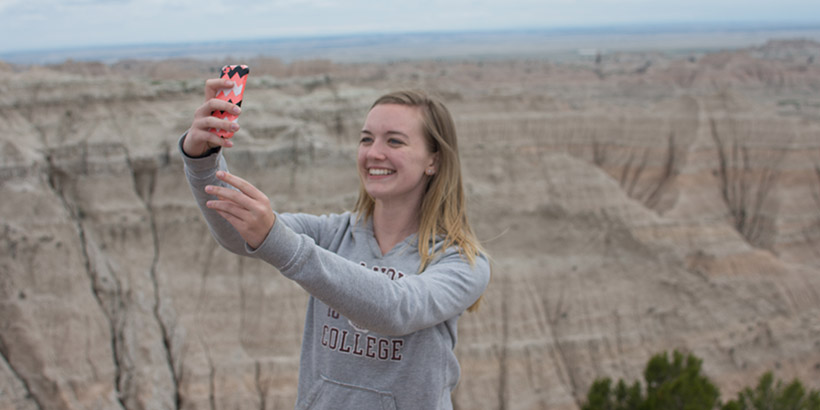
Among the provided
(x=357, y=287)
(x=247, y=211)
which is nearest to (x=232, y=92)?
(x=247, y=211)

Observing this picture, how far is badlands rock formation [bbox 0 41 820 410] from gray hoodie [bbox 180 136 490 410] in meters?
9.48

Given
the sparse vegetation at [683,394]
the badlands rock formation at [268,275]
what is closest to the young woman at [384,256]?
the badlands rock formation at [268,275]

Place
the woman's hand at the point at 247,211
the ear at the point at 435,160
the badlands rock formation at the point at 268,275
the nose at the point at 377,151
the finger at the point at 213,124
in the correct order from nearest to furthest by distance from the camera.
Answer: the woman's hand at the point at 247,211 → the finger at the point at 213,124 → the nose at the point at 377,151 → the ear at the point at 435,160 → the badlands rock formation at the point at 268,275

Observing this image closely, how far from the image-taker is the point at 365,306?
1693mm

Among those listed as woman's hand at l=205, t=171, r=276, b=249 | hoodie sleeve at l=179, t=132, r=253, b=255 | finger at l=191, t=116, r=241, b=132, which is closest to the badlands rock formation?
hoodie sleeve at l=179, t=132, r=253, b=255

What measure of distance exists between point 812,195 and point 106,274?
115 feet

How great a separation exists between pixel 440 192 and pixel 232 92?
3.10ft

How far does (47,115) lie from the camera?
53.7 ft

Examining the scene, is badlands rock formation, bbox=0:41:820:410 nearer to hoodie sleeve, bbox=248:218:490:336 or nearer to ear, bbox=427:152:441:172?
ear, bbox=427:152:441:172

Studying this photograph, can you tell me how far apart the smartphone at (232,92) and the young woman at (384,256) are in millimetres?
29

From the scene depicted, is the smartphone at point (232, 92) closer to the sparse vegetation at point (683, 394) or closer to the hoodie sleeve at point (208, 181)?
the hoodie sleeve at point (208, 181)

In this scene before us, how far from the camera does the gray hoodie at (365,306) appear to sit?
5.48ft

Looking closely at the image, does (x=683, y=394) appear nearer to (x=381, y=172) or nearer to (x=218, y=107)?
(x=381, y=172)

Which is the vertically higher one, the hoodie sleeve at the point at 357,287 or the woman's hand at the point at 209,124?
the woman's hand at the point at 209,124
